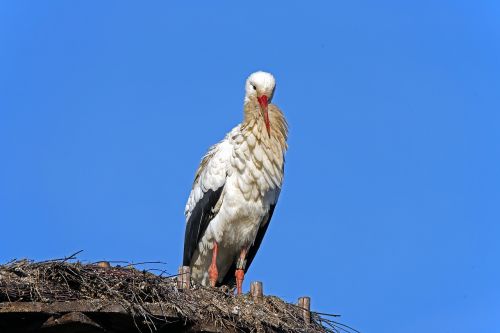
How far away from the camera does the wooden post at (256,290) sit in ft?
28.9

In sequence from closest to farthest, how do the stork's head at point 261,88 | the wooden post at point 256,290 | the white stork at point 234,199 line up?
the wooden post at point 256,290 → the white stork at point 234,199 → the stork's head at point 261,88

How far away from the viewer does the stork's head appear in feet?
37.7

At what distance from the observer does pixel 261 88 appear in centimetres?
1150

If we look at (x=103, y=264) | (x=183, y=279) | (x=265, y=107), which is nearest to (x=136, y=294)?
(x=103, y=264)

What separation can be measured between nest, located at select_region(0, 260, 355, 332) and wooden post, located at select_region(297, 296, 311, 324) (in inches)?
13.4

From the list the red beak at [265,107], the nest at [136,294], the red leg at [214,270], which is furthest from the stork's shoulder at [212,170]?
the nest at [136,294]

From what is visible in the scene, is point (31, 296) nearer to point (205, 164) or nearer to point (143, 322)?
point (143, 322)

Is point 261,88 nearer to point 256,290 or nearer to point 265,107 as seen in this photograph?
point 265,107

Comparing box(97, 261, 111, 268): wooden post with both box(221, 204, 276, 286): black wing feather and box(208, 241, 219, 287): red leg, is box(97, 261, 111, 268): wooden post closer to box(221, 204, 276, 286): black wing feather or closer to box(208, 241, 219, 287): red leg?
box(208, 241, 219, 287): red leg

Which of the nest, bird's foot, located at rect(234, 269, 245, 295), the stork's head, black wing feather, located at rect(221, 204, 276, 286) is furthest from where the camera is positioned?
the stork's head

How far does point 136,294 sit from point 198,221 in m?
3.44

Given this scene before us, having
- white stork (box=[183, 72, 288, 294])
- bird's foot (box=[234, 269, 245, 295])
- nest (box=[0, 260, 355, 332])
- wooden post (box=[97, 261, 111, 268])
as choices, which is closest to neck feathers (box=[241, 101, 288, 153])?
white stork (box=[183, 72, 288, 294])

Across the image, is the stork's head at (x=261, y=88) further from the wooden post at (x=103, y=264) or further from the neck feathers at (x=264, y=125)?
the wooden post at (x=103, y=264)

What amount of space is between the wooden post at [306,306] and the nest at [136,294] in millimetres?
342
